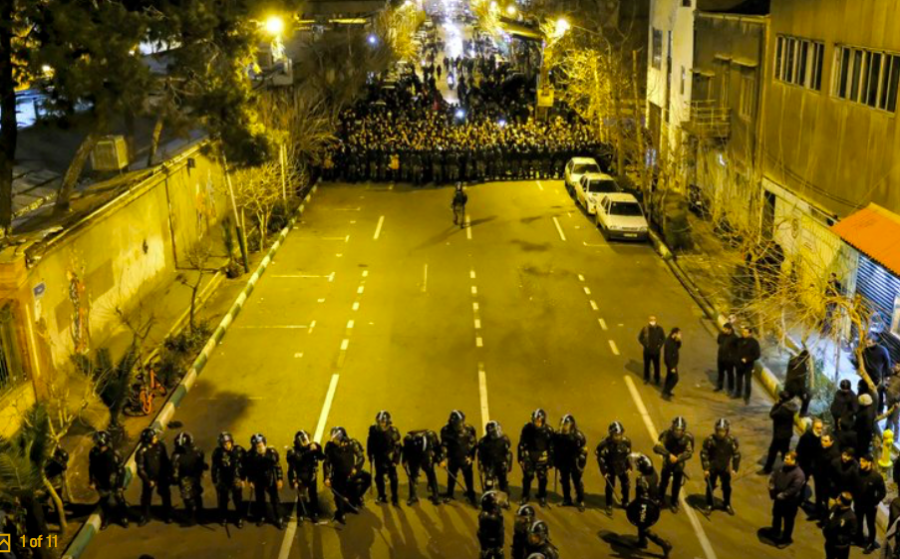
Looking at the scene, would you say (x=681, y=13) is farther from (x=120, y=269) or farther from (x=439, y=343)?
(x=120, y=269)

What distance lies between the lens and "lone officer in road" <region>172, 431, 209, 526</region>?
487 inches

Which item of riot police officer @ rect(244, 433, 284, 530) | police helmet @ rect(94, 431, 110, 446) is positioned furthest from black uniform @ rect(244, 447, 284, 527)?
police helmet @ rect(94, 431, 110, 446)

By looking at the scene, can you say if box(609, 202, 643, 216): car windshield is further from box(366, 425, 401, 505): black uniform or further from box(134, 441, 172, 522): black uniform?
box(134, 441, 172, 522): black uniform

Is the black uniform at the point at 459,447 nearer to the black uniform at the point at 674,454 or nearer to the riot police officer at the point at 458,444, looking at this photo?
the riot police officer at the point at 458,444

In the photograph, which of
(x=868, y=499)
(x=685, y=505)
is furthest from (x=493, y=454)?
(x=868, y=499)

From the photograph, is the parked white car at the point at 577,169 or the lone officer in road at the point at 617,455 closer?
the lone officer in road at the point at 617,455

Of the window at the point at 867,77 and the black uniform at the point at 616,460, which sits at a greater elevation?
the window at the point at 867,77

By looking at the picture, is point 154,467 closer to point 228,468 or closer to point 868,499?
point 228,468

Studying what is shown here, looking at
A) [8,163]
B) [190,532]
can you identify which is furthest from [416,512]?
[8,163]

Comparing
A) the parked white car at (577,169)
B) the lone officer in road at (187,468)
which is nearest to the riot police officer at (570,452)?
the lone officer in road at (187,468)

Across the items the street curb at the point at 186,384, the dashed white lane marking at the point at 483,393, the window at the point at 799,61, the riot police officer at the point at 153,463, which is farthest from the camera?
the window at the point at 799,61

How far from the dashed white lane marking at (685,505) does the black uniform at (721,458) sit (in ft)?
1.64

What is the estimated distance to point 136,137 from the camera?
28062mm

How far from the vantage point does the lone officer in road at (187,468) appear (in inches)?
487
